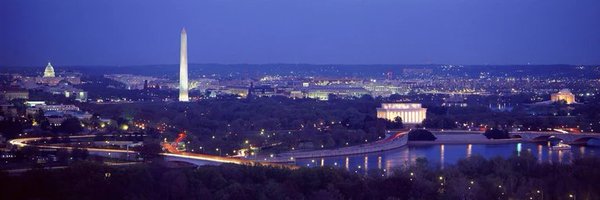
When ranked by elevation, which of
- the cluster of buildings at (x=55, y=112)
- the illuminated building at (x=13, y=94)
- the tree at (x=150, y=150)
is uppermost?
the illuminated building at (x=13, y=94)

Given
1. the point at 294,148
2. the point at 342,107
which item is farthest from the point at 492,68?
the point at 294,148

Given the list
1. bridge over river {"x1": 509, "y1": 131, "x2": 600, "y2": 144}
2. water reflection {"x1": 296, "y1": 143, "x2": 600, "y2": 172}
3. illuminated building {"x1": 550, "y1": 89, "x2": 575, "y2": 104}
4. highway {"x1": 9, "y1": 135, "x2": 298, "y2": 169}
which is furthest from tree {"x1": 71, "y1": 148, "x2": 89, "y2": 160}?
illuminated building {"x1": 550, "y1": 89, "x2": 575, "y2": 104}

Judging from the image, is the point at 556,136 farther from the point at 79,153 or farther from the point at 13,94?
the point at 79,153

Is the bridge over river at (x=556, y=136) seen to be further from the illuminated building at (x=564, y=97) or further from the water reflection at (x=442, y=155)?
the illuminated building at (x=564, y=97)

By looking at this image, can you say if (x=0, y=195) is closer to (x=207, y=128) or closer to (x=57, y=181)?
(x=57, y=181)

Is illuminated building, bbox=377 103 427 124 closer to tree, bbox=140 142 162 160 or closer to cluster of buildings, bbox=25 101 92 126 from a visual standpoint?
cluster of buildings, bbox=25 101 92 126

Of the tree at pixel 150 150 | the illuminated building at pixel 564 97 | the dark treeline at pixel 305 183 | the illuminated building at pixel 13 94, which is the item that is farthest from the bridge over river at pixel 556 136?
the illuminated building at pixel 564 97

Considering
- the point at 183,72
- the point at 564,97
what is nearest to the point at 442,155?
the point at 183,72
